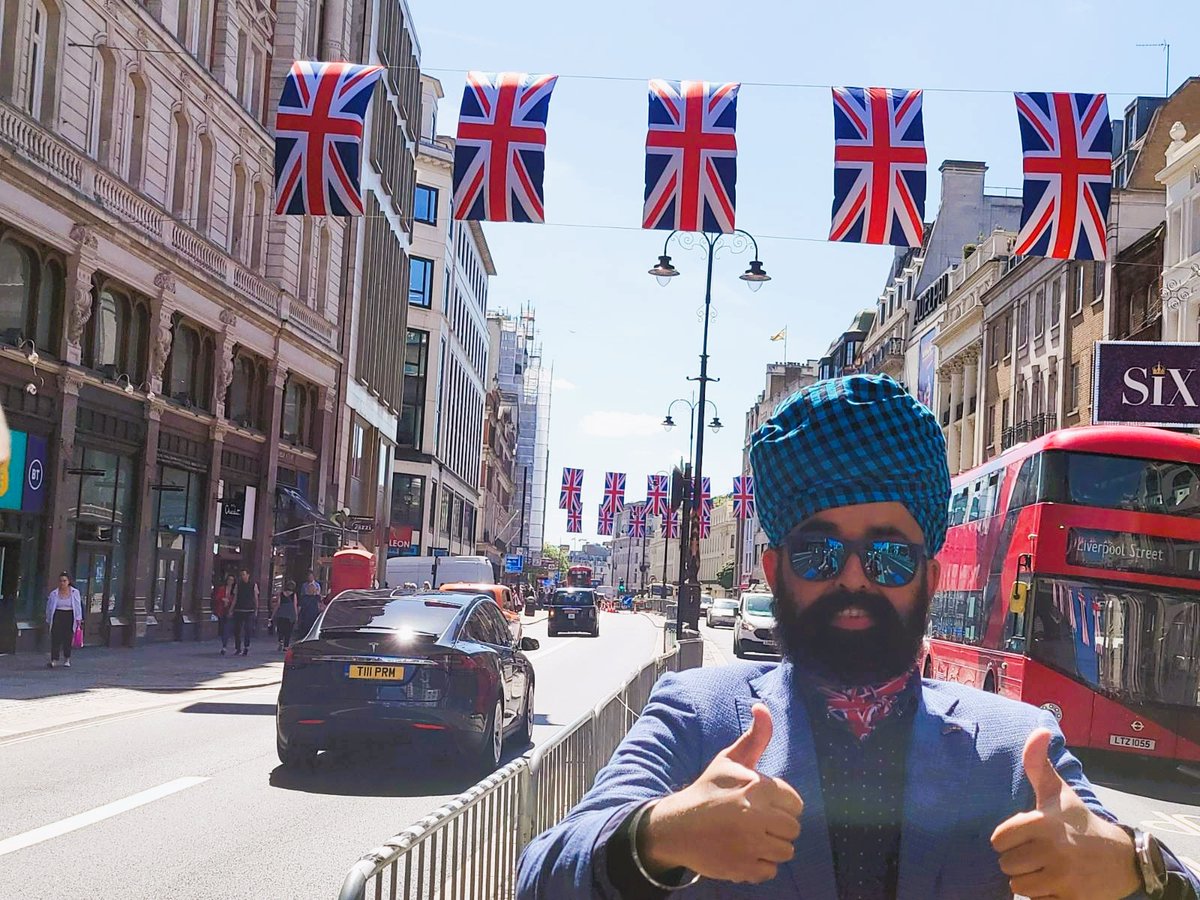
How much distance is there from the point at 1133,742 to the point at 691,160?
864cm

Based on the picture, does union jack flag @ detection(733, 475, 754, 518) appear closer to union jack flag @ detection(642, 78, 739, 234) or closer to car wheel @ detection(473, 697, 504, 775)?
union jack flag @ detection(642, 78, 739, 234)

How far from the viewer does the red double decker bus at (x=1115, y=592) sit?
16.4 meters

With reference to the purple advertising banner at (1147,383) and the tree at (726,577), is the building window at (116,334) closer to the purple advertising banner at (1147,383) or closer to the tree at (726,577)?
the purple advertising banner at (1147,383)

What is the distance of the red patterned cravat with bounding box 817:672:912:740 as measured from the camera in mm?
2152

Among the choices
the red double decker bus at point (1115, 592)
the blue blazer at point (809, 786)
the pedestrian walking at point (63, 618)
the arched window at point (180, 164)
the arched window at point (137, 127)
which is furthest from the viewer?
the arched window at point (180, 164)

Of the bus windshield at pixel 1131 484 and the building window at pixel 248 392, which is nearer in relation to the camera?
the bus windshield at pixel 1131 484

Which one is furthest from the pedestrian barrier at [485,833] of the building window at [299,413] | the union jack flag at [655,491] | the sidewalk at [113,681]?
the union jack flag at [655,491]

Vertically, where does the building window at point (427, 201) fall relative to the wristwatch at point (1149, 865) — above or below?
above

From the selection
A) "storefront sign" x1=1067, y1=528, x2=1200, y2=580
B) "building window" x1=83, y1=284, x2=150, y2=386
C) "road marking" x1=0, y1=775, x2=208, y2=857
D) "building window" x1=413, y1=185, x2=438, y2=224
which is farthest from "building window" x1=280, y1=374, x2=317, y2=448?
"building window" x1=413, y1=185, x2=438, y2=224

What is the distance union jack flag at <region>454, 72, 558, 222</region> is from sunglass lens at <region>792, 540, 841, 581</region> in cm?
1604

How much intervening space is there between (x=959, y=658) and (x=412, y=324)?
55.8 m

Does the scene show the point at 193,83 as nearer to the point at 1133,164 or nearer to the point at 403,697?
the point at 403,697

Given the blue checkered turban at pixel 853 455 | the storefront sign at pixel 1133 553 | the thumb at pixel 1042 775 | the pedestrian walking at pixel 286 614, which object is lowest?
the pedestrian walking at pixel 286 614

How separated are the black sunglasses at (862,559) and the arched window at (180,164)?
31.5m
